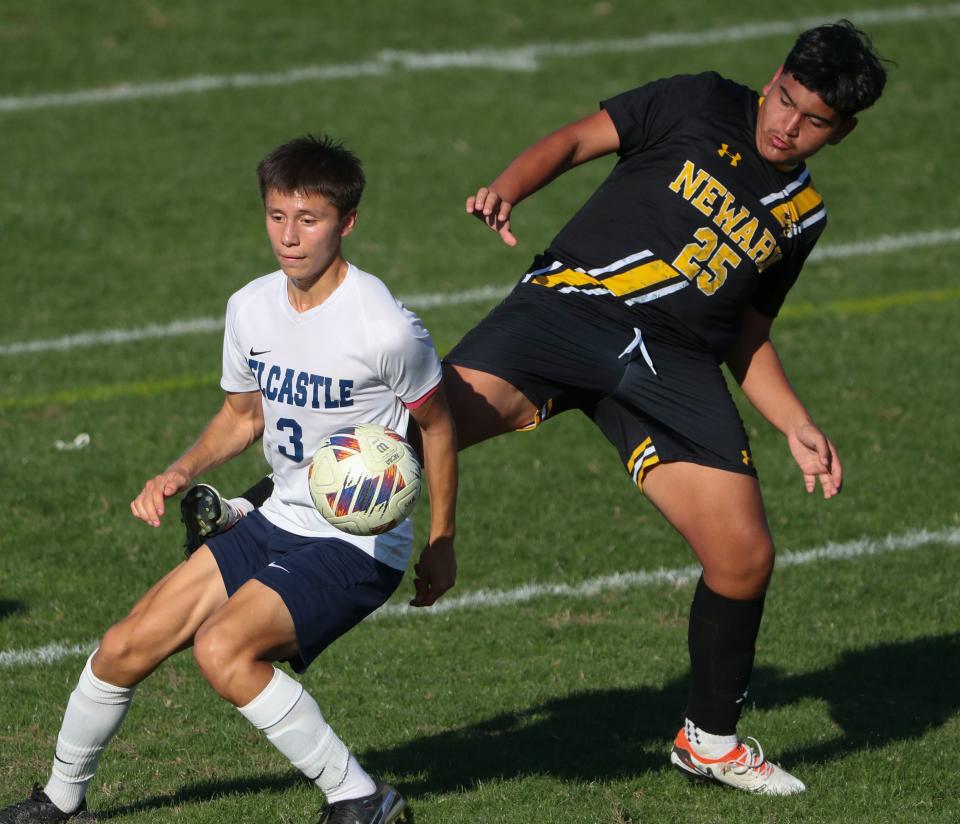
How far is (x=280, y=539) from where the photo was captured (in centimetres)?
498

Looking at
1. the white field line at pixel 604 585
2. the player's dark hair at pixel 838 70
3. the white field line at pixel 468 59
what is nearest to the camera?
the player's dark hair at pixel 838 70

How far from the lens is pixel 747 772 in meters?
5.45

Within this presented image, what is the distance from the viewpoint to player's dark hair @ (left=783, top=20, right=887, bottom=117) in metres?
5.16

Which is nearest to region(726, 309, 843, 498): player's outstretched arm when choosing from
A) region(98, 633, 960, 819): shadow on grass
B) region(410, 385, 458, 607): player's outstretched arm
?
region(98, 633, 960, 819): shadow on grass

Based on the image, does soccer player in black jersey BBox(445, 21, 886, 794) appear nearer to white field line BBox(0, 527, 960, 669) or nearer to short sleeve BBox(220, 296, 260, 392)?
short sleeve BBox(220, 296, 260, 392)

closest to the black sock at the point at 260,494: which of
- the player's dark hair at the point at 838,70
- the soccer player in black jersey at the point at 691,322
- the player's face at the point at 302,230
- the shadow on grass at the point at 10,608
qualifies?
the soccer player in black jersey at the point at 691,322

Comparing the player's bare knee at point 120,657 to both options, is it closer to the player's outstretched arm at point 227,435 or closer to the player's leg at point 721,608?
the player's outstretched arm at point 227,435

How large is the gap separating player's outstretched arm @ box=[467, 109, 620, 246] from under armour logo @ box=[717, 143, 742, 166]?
14.0 inches

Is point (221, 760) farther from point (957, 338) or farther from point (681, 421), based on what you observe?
point (957, 338)

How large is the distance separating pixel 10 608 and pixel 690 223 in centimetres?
339

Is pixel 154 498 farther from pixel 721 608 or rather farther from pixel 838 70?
pixel 838 70

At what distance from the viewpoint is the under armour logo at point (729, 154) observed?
5.50 metres

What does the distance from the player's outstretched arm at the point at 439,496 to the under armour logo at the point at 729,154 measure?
1396 millimetres

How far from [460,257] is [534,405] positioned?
19.7 ft
